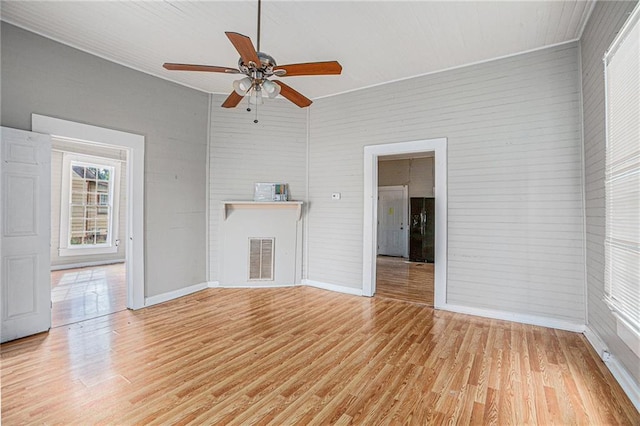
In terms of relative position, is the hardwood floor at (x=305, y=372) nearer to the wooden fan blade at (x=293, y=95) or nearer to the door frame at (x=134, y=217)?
the door frame at (x=134, y=217)

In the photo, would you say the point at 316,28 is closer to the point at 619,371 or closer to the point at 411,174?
the point at 619,371

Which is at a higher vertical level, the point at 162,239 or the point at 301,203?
the point at 301,203

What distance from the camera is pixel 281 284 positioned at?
5188mm

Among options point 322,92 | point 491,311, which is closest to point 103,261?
point 322,92

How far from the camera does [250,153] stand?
5.17 metres

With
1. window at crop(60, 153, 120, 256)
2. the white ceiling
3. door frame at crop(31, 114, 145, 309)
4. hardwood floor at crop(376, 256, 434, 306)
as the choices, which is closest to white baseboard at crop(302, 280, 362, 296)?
hardwood floor at crop(376, 256, 434, 306)

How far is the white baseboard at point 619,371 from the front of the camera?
81.0 inches

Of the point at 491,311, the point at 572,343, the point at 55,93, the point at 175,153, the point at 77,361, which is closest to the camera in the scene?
the point at 77,361

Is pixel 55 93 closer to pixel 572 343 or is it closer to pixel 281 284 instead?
pixel 281 284

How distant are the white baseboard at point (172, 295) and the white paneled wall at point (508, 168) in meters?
3.62

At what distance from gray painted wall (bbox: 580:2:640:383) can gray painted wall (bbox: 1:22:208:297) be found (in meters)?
4.94

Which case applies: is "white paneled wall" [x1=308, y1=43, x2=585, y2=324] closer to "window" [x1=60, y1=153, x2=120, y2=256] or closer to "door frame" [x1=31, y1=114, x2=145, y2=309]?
"door frame" [x1=31, y1=114, x2=145, y2=309]

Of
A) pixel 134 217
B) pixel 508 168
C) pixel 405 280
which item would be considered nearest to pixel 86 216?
pixel 134 217

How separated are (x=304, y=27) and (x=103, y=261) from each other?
7.24 metres
